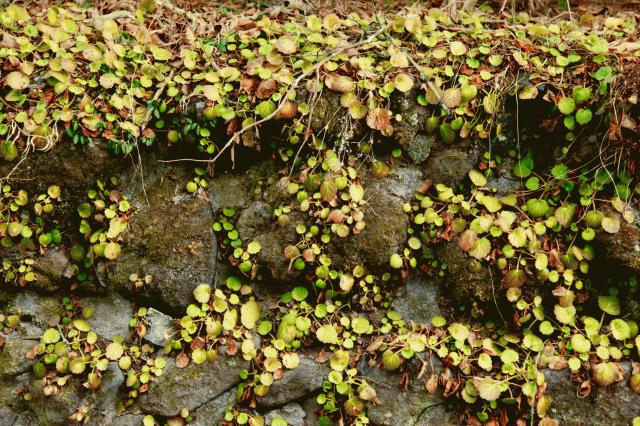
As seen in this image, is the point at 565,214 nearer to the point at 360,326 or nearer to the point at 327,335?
the point at 360,326

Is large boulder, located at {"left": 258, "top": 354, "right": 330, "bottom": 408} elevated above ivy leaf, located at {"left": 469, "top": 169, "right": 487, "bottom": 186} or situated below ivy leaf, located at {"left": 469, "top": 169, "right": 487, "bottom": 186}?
below

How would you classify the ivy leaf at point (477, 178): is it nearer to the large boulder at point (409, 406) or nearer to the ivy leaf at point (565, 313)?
the ivy leaf at point (565, 313)

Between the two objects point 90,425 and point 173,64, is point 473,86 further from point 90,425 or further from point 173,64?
point 90,425

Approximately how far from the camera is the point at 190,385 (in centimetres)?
280

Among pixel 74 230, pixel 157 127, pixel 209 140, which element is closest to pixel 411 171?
pixel 209 140

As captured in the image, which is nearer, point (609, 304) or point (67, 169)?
point (609, 304)

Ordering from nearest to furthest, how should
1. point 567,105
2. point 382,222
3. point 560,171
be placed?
point 567,105 → point 560,171 → point 382,222

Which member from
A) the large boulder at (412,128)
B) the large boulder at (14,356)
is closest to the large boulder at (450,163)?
the large boulder at (412,128)

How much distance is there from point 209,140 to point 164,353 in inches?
57.5

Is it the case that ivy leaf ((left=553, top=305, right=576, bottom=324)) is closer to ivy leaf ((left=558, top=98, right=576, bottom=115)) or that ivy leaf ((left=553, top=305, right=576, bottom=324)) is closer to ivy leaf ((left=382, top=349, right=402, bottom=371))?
ivy leaf ((left=382, top=349, right=402, bottom=371))

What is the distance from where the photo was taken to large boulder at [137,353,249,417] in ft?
9.11

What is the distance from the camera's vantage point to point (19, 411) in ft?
9.12

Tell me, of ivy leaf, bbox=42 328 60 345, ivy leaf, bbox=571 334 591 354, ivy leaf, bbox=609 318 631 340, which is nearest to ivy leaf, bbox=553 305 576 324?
ivy leaf, bbox=571 334 591 354

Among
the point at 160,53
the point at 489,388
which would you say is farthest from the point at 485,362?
the point at 160,53
